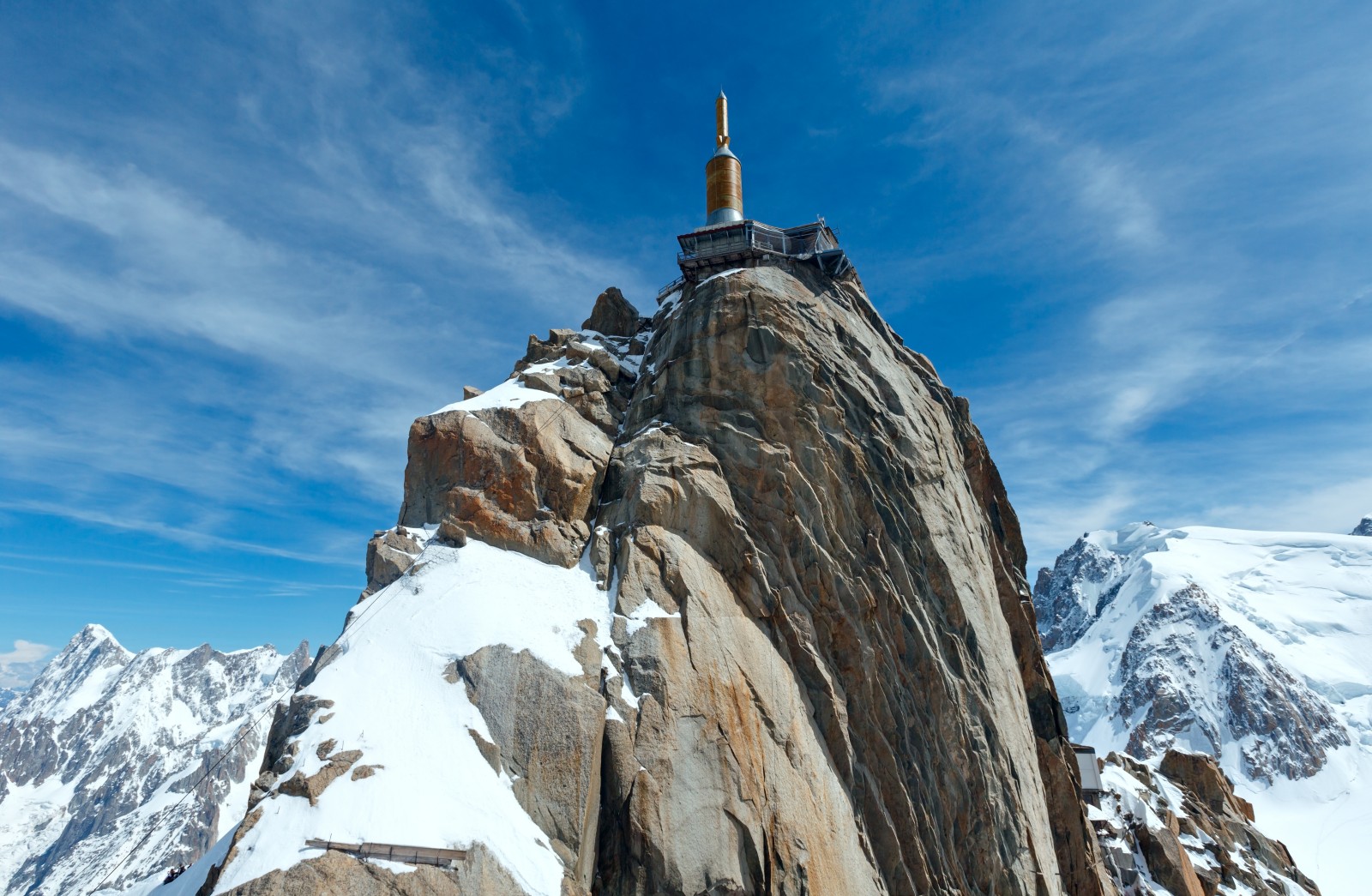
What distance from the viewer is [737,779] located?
91.5 feet

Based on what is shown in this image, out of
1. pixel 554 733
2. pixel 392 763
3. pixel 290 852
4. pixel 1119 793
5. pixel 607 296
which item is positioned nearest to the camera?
pixel 290 852

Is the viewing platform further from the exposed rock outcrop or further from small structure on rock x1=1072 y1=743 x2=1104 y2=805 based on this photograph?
the exposed rock outcrop

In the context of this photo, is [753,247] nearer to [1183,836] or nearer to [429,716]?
[429,716]

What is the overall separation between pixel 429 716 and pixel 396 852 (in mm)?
4949

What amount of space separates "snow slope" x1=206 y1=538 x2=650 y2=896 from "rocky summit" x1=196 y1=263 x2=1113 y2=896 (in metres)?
0.09

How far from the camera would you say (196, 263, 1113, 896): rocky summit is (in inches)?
964

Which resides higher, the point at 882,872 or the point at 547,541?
the point at 547,541

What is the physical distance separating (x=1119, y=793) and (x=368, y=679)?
64.4 m

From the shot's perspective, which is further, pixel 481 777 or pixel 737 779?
pixel 737 779

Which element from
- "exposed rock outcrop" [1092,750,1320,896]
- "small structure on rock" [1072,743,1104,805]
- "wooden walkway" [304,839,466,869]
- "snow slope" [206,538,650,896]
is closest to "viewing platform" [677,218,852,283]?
"snow slope" [206,538,650,896]

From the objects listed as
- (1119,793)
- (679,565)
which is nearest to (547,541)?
(679,565)

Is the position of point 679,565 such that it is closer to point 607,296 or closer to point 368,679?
point 368,679

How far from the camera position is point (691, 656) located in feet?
100

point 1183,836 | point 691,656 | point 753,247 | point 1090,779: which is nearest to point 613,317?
point 753,247
